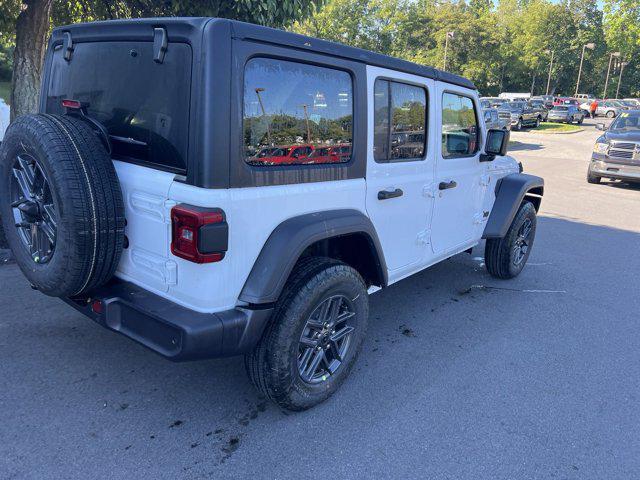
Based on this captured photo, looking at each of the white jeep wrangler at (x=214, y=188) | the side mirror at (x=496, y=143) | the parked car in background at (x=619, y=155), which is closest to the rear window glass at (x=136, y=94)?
the white jeep wrangler at (x=214, y=188)

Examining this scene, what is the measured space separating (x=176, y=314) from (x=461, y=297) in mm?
3247

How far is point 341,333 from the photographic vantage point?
3059 millimetres

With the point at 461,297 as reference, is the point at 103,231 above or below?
above

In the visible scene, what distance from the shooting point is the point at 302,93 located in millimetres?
2643

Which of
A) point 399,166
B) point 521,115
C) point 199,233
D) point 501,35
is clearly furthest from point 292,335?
point 501,35

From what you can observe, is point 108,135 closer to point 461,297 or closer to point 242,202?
point 242,202

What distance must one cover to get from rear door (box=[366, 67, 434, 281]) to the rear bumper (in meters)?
1.15

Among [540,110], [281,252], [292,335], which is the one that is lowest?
[292,335]

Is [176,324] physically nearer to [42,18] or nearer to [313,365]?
[313,365]

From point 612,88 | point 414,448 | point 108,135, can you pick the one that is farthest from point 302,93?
point 612,88

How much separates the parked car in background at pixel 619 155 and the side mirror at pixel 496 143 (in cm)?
875

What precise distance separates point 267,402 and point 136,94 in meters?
1.87

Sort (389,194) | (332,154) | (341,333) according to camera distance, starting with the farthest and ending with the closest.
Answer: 1. (389,194)
2. (341,333)
3. (332,154)

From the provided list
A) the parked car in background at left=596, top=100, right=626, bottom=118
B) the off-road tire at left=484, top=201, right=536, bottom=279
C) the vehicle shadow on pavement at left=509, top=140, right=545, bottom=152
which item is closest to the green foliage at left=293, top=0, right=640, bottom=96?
the parked car in background at left=596, top=100, right=626, bottom=118
